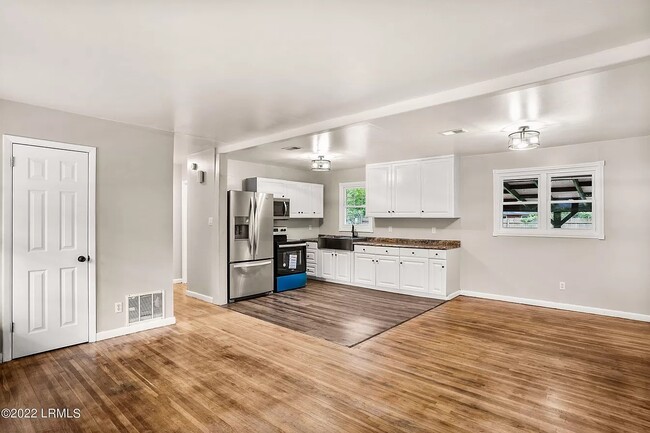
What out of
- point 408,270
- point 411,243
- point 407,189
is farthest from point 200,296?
point 407,189

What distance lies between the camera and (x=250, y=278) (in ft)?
19.4

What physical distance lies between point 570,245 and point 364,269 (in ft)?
11.0

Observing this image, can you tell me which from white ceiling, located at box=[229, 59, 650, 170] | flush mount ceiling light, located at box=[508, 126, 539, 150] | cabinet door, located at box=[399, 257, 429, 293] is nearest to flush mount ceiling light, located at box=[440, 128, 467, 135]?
white ceiling, located at box=[229, 59, 650, 170]

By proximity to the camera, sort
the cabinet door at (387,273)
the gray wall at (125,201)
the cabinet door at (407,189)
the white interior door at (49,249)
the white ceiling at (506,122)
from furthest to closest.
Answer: the cabinet door at (407,189) → the cabinet door at (387,273) → the gray wall at (125,201) → the white interior door at (49,249) → the white ceiling at (506,122)

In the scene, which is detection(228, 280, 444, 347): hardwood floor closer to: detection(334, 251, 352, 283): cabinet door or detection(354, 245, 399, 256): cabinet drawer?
detection(334, 251, 352, 283): cabinet door

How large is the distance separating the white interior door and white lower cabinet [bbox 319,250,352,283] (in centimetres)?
442

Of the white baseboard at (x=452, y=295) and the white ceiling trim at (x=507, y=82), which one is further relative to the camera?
the white baseboard at (x=452, y=295)

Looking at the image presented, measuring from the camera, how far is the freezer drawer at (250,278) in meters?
5.69

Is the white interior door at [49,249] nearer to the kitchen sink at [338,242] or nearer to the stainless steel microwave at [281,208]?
the stainless steel microwave at [281,208]

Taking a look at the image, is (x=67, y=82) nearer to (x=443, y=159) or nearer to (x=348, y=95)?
(x=348, y=95)

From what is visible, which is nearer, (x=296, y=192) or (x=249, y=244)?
(x=249, y=244)

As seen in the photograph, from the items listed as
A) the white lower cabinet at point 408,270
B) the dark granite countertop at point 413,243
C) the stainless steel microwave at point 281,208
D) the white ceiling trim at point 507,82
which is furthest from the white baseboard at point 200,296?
the white ceiling trim at point 507,82

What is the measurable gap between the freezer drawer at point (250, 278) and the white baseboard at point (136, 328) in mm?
1217

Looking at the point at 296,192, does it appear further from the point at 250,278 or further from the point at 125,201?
the point at 125,201
